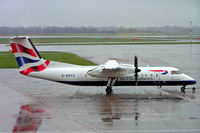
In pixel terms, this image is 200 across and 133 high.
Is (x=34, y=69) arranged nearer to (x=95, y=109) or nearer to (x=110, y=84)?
(x=110, y=84)

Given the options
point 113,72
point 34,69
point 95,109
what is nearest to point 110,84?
point 113,72

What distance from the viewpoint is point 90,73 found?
81.8 ft

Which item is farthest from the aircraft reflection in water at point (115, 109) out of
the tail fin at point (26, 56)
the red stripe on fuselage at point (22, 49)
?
the red stripe on fuselage at point (22, 49)

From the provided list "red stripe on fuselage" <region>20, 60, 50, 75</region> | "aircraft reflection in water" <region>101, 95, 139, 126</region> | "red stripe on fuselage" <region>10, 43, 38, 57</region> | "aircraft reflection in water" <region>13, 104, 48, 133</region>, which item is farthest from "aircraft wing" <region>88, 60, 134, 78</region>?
"aircraft reflection in water" <region>13, 104, 48, 133</region>

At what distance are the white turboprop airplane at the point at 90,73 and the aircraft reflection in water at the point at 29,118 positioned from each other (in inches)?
184

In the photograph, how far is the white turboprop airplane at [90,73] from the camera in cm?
2467

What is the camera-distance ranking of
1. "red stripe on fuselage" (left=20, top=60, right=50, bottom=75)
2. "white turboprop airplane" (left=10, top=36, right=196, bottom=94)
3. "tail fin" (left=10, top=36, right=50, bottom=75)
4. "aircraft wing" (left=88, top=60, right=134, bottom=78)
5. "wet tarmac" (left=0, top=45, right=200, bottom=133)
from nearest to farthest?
"wet tarmac" (left=0, top=45, right=200, bottom=133)
"tail fin" (left=10, top=36, right=50, bottom=75)
"aircraft wing" (left=88, top=60, right=134, bottom=78)
"white turboprop airplane" (left=10, top=36, right=196, bottom=94)
"red stripe on fuselage" (left=20, top=60, right=50, bottom=75)

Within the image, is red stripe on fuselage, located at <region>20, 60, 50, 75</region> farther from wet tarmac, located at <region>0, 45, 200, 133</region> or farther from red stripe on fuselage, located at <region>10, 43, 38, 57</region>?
wet tarmac, located at <region>0, 45, 200, 133</region>

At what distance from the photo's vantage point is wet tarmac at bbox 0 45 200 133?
654 inches

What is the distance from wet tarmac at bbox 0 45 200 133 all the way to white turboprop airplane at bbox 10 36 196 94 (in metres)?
1.01

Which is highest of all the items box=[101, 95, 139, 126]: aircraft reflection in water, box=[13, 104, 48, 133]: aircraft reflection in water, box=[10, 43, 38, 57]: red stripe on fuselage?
box=[10, 43, 38, 57]: red stripe on fuselage

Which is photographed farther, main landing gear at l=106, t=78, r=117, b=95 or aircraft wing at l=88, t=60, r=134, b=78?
main landing gear at l=106, t=78, r=117, b=95

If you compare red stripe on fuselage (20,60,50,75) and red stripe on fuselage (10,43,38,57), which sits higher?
red stripe on fuselage (10,43,38,57)

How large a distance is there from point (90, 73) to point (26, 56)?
5745 millimetres
